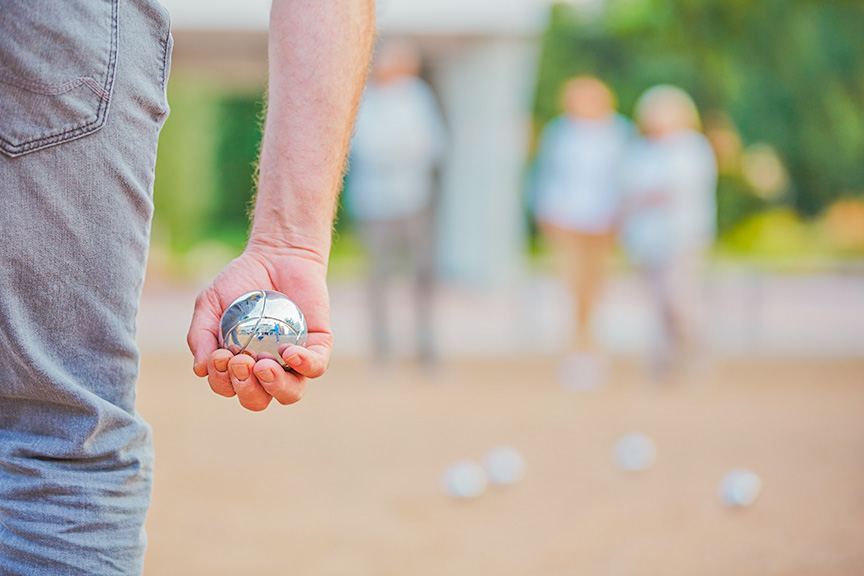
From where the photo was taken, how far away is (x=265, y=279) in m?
1.62

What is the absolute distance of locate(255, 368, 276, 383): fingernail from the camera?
1428 mm

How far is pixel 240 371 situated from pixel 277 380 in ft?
0.16

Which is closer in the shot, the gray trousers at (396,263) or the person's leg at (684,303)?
the person's leg at (684,303)

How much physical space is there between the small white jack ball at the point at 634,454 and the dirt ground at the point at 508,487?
9 centimetres

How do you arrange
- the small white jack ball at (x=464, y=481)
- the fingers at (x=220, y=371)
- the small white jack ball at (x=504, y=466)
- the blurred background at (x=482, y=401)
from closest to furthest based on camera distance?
1. the fingers at (x=220, y=371)
2. the blurred background at (x=482, y=401)
3. the small white jack ball at (x=464, y=481)
4. the small white jack ball at (x=504, y=466)

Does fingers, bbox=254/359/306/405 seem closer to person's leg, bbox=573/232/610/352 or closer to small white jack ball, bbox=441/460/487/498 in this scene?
small white jack ball, bbox=441/460/487/498

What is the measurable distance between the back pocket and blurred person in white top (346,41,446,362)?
6793 mm

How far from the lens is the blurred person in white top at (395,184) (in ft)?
26.9

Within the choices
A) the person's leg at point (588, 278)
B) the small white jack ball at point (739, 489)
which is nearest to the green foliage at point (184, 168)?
the person's leg at point (588, 278)

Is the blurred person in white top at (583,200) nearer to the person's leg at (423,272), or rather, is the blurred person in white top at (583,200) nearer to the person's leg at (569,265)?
the person's leg at (569,265)

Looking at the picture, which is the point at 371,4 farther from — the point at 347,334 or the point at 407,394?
the point at 347,334

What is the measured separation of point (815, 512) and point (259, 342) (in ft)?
11.4

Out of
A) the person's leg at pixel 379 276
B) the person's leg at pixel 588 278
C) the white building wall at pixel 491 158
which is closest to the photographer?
the person's leg at pixel 379 276

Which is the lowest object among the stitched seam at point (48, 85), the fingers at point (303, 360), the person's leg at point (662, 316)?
the fingers at point (303, 360)
